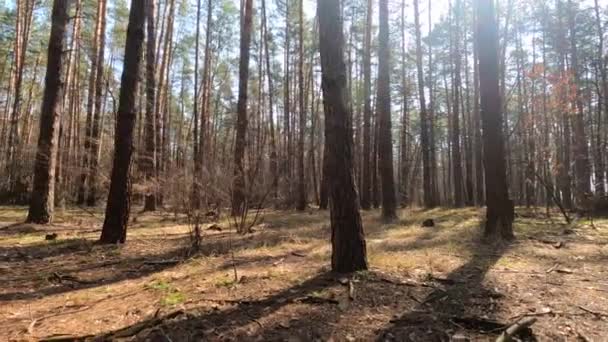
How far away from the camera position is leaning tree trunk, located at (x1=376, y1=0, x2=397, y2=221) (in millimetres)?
10836

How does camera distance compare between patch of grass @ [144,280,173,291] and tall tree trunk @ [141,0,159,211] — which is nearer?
patch of grass @ [144,280,173,291]

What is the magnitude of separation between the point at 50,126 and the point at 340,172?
7.27m

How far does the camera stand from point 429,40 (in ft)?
72.7

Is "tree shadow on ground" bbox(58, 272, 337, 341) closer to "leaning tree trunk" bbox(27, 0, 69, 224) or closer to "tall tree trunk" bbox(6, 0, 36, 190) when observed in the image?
"leaning tree trunk" bbox(27, 0, 69, 224)

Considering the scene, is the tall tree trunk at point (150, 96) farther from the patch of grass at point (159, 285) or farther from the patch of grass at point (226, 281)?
the patch of grass at point (226, 281)

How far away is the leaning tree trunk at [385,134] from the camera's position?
35.6 feet

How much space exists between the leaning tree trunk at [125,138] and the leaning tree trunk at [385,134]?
6068 millimetres

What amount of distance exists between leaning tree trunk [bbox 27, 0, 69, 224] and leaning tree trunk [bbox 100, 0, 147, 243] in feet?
10.2

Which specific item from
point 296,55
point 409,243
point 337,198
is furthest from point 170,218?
point 296,55

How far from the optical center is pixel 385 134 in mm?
11055

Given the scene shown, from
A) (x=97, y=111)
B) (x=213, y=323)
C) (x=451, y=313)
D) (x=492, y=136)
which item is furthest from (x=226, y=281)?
(x=97, y=111)

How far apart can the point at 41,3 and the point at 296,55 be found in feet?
39.9

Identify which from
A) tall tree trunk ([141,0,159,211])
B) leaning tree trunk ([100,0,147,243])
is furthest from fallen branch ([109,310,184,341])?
tall tree trunk ([141,0,159,211])

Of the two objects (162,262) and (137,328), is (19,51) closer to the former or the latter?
(162,262)
